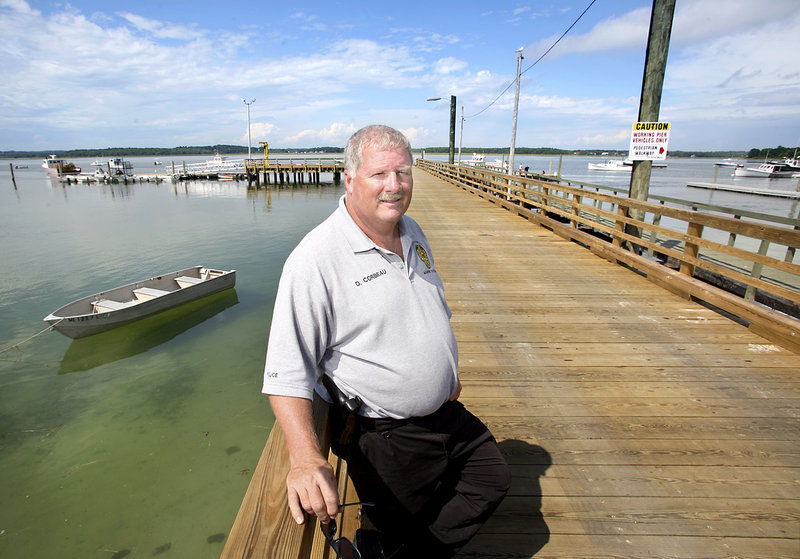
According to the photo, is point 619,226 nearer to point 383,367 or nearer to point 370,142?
point 370,142

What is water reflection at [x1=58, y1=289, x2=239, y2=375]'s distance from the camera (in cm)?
861

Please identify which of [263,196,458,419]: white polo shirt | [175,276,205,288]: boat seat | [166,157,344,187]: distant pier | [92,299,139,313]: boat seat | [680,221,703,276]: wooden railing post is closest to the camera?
[263,196,458,419]: white polo shirt

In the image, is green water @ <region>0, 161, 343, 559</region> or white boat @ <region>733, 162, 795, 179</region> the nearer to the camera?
green water @ <region>0, 161, 343, 559</region>

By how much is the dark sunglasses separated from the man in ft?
0.61

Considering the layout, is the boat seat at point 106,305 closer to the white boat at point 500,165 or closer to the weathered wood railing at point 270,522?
the weathered wood railing at point 270,522

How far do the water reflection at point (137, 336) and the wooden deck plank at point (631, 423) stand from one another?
726 centimetres

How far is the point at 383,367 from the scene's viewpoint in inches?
59.1

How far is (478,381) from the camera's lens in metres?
3.48

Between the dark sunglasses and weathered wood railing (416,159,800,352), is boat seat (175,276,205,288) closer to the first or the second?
weathered wood railing (416,159,800,352)

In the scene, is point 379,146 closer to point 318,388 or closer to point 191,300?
point 318,388

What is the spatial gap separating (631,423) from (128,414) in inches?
271

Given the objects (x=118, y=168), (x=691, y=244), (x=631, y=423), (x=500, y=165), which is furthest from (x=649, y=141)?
(x=118, y=168)

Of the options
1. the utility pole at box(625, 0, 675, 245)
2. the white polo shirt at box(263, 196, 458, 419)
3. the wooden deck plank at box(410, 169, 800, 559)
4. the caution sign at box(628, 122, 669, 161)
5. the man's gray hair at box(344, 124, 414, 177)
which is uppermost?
the utility pole at box(625, 0, 675, 245)

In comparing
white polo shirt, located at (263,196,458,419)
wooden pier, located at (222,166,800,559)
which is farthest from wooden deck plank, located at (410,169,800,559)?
white polo shirt, located at (263,196,458,419)
